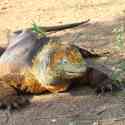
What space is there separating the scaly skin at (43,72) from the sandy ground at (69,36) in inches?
5.5

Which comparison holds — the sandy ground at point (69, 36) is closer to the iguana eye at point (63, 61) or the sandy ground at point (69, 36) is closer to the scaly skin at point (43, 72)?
the scaly skin at point (43, 72)

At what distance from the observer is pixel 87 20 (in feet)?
27.1

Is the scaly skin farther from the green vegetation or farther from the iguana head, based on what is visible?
the green vegetation

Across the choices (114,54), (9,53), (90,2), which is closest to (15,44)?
(9,53)

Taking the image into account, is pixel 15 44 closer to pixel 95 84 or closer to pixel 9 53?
pixel 9 53

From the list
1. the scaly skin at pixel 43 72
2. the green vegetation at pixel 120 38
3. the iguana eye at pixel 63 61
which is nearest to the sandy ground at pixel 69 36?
the scaly skin at pixel 43 72

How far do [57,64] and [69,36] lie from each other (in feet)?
6.36

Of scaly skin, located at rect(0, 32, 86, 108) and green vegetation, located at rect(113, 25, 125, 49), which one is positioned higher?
green vegetation, located at rect(113, 25, 125, 49)

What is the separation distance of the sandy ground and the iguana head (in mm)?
211

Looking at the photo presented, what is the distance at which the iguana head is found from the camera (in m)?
5.79

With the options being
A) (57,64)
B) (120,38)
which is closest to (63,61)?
(57,64)

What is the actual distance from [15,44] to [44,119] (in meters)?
1.94

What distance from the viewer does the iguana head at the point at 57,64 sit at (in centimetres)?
579

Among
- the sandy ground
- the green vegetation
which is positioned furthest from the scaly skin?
the green vegetation
